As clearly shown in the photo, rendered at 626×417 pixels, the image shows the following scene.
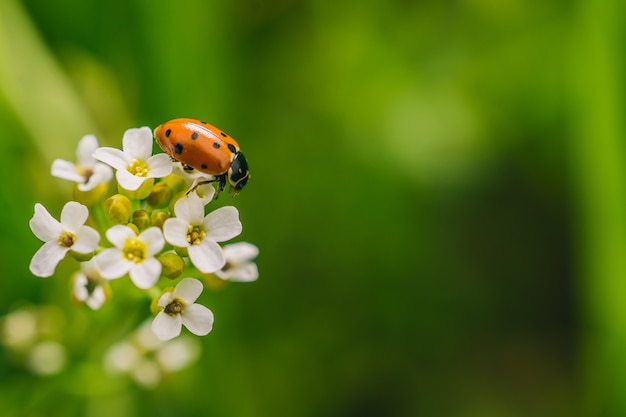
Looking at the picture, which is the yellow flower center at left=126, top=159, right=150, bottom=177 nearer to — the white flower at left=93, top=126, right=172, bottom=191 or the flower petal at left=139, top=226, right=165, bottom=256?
the white flower at left=93, top=126, right=172, bottom=191

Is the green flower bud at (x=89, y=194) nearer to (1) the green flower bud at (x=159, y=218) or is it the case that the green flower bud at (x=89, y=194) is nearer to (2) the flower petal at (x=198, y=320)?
(1) the green flower bud at (x=159, y=218)

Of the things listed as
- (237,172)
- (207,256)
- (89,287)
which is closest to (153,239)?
(207,256)

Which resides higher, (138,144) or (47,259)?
(138,144)

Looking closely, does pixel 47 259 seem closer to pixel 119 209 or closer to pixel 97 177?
pixel 119 209

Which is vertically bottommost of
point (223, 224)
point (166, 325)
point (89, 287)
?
point (166, 325)

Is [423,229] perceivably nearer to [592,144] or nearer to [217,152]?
[592,144]

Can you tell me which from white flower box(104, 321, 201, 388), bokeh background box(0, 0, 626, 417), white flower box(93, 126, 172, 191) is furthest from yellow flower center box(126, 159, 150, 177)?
bokeh background box(0, 0, 626, 417)

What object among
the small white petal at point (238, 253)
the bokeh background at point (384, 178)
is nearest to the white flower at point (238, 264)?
the small white petal at point (238, 253)
